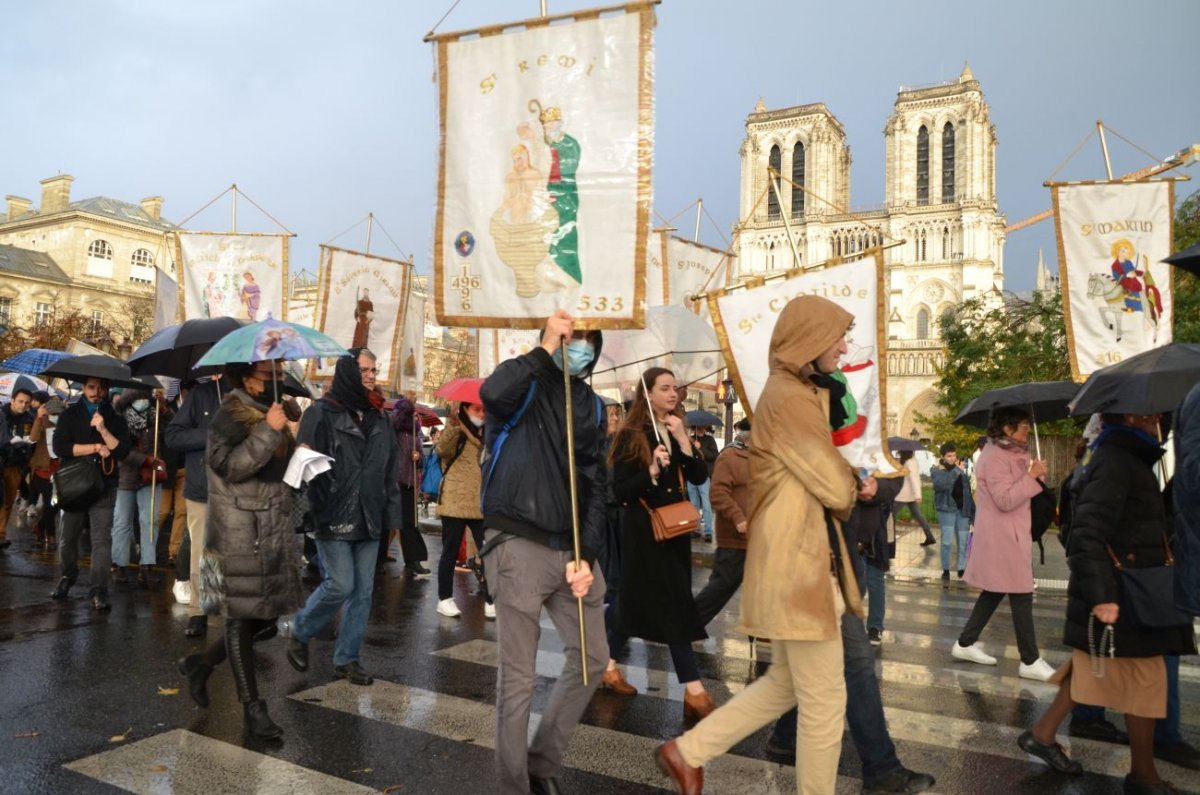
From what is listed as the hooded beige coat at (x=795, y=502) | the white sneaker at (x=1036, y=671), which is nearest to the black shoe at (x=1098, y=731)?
the white sneaker at (x=1036, y=671)

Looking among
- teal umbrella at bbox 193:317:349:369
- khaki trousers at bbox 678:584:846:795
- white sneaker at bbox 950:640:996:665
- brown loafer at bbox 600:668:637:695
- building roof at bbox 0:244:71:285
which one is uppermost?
building roof at bbox 0:244:71:285

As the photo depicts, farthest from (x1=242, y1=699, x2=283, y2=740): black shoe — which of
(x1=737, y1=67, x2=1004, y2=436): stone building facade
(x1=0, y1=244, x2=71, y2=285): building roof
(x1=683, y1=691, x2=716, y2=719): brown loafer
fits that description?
(x1=737, y1=67, x2=1004, y2=436): stone building facade

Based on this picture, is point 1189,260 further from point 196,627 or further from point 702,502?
point 702,502

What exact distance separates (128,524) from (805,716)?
7792mm

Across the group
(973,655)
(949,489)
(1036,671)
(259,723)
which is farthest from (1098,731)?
(949,489)

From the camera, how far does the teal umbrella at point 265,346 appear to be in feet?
16.6

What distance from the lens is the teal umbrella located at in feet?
16.6

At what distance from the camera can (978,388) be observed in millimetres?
36344

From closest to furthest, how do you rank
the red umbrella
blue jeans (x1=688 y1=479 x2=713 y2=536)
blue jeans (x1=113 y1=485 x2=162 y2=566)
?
the red umbrella, blue jeans (x1=113 y1=485 x2=162 y2=566), blue jeans (x1=688 y1=479 x2=713 y2=536)

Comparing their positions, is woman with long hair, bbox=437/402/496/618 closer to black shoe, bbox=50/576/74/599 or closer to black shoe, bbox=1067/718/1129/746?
black shoe, bbox=50/576/74/599

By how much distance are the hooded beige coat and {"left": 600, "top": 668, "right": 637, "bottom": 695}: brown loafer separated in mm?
2375

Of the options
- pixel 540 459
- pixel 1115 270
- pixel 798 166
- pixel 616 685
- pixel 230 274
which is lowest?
pixel 616 685

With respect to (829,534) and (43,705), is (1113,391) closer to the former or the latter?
(829,534)

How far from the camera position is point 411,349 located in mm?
15781
